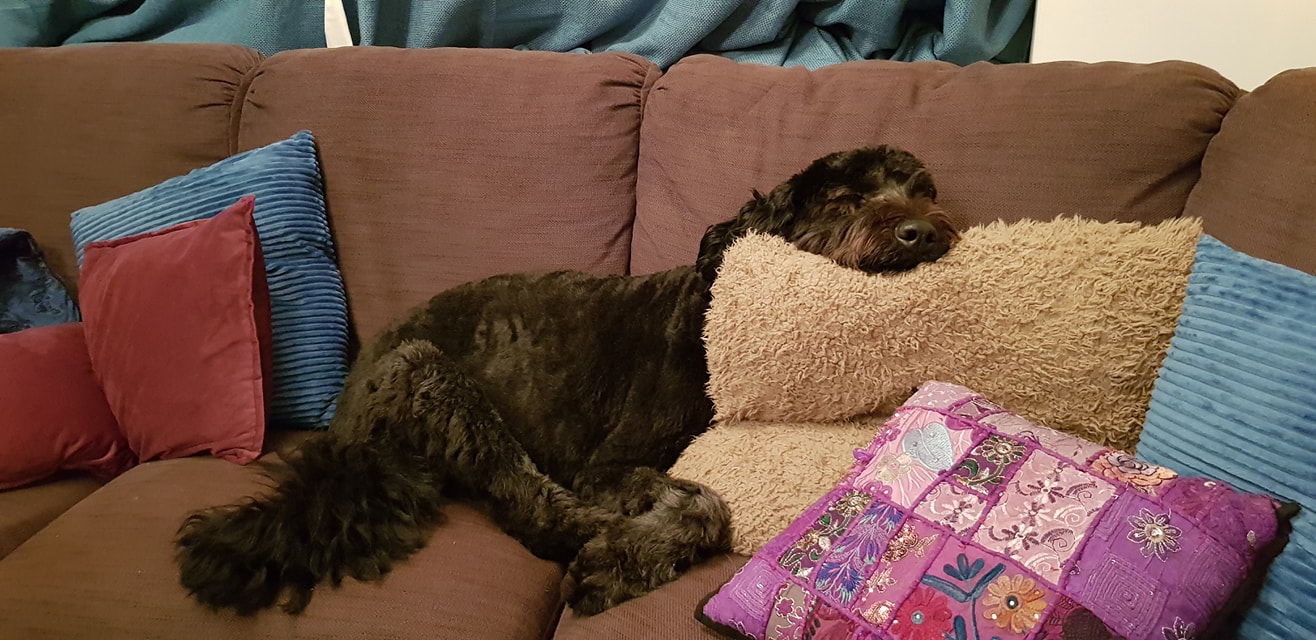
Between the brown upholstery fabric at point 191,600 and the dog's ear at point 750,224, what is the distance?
0.66 meters

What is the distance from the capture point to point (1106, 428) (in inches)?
49.5

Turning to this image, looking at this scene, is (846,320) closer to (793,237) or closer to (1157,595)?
(793,237)

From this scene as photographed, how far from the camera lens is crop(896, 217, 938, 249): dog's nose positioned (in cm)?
136

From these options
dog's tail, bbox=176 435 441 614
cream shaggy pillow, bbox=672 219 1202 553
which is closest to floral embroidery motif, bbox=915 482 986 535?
cream shaggy pillow, bbox=672 219 1202 553

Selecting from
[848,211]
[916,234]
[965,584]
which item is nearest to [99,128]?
[848,211]

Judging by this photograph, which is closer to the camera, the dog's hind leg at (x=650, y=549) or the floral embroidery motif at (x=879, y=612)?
the floral embroidery motif at (x=879, y=612)

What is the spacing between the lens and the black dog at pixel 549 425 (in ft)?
4.33

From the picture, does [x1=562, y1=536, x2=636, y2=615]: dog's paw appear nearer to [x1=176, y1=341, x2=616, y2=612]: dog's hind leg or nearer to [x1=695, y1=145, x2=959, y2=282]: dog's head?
[x1=176, y1=341, x2=616, y2=612]: dog's hind leg

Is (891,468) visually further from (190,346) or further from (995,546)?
(190,346)

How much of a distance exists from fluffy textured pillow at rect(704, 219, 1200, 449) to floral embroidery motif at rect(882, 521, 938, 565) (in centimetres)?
37

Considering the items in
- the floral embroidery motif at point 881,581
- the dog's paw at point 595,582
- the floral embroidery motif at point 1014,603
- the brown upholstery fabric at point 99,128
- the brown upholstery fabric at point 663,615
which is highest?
the floral embroidery motif at point 1014,603

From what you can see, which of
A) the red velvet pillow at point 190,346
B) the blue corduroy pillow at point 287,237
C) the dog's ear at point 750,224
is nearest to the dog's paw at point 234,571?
the red velvet pillow at point 190,346

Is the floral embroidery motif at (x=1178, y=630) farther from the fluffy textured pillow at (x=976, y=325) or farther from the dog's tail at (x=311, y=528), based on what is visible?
the dog's tail at (x=311, y=528)

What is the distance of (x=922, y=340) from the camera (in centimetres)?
133
